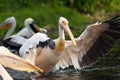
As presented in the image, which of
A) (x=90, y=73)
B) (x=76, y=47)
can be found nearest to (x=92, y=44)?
(x=76, y=47)

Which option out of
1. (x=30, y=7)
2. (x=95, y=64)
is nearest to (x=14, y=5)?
(x=30, y=7)

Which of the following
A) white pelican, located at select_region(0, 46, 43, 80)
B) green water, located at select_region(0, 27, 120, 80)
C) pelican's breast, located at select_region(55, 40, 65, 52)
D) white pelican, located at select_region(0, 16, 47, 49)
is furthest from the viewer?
white pelican, located at select_region(0, 16, 47, 49)

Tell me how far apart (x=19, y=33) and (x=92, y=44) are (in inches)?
187

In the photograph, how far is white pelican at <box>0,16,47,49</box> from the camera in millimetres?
14855

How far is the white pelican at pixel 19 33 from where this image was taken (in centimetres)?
1485

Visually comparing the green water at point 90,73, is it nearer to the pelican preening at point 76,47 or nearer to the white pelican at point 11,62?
the pelican preening at point 76,47

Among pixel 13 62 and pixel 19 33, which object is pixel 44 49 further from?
pixel 19 33

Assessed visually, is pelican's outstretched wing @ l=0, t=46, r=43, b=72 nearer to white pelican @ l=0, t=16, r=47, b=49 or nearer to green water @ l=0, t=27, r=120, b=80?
green water @ l=0, t=27, r=120, b=80

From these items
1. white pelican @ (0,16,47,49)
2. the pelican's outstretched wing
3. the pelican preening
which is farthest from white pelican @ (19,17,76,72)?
the pelican's outstretched wing

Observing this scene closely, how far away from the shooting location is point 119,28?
11.9 m

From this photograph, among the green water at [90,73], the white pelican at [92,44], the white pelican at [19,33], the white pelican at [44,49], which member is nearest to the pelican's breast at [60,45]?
the white pelican at [44,49]

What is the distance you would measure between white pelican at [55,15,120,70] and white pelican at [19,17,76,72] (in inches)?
17.3

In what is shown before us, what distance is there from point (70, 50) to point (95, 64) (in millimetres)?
1139

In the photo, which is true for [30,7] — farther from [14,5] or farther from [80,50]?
[80,50]
